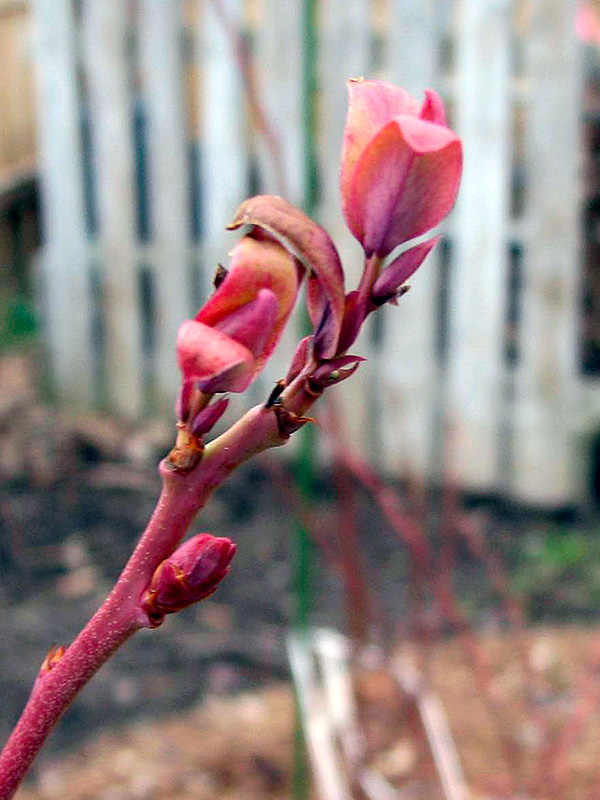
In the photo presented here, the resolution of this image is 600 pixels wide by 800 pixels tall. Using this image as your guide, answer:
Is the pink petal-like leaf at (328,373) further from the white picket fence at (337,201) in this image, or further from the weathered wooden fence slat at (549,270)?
the weathered wooden fence slat at (549,270)

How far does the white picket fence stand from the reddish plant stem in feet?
6.17

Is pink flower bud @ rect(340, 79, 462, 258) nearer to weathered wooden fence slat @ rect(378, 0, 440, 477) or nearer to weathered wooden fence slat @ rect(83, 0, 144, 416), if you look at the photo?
weathered wooden fence slat @ rect(378, 0, 440, 477)

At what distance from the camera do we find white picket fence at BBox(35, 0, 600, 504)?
2.12 meters

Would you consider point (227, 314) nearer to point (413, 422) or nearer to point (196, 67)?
point (413, 422)

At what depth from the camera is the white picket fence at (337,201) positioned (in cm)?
212

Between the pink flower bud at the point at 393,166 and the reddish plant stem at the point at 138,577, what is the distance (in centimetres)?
3

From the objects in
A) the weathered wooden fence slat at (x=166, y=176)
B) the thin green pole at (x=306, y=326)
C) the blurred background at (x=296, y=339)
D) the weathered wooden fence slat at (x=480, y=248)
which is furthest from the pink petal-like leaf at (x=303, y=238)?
the weathered wooden fence slat at (x=166, y=176)

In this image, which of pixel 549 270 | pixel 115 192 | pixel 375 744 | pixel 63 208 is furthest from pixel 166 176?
pixel 375 744

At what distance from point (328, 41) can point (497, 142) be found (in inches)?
16.3

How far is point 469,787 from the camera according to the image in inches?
58.2

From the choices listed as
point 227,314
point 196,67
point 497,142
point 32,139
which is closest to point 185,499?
point 227,314

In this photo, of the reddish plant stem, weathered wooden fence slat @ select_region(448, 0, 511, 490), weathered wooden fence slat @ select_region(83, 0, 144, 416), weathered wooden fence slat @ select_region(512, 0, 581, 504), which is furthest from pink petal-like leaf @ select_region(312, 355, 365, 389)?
weathered wooden fence slat @ select_region(83, 0, 144, 416)

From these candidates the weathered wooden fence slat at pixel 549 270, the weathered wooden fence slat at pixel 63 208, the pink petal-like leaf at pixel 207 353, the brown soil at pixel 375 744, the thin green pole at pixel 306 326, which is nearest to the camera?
the pink petal-like leaf at pixel 207 353

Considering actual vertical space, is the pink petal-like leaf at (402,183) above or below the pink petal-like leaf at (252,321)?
above
